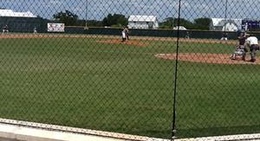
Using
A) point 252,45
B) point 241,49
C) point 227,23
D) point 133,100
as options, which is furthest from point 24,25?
point 133,100

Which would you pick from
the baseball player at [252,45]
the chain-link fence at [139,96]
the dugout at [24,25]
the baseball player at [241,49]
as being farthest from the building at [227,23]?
the dugout at [24,25]

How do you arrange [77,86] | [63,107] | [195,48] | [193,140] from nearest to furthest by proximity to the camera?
1. [193,140]
2. [63,107]
3. [77,86]
4. [195,48]

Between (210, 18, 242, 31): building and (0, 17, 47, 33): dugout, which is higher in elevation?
(210, 18, 242, 31): building

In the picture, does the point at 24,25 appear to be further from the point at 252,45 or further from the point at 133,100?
the point at 133,100

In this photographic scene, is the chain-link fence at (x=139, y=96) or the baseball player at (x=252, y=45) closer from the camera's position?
the chain-link fence at (x=139, y=96)

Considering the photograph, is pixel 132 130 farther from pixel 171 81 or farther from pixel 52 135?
pixel 171 81

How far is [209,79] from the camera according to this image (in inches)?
610

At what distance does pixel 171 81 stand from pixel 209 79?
1.53m

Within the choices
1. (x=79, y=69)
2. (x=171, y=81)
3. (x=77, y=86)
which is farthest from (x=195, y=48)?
(x=77, y=86)

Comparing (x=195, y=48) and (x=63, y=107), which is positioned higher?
(x=63, y=107)

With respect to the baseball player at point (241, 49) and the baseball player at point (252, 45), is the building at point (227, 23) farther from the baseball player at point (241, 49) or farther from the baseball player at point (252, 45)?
the baseball player at point (241, 49)

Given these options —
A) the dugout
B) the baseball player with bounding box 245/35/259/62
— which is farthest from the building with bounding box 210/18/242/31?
the dugout

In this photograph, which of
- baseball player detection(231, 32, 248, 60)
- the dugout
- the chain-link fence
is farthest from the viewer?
the dugout

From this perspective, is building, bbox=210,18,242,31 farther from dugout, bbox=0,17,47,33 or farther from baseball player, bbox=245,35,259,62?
dugout, bbox=0,17,47,33
